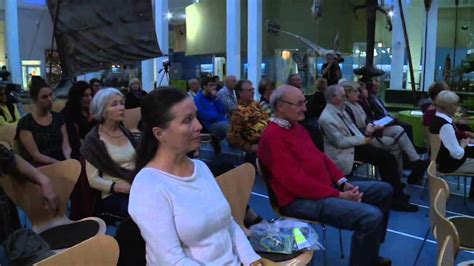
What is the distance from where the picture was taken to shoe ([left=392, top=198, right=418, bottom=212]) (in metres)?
4.38

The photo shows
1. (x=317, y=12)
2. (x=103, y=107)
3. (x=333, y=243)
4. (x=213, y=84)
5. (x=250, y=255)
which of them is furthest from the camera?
(x=317, y=12)

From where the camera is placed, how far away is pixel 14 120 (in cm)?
558

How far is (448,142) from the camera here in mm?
4129

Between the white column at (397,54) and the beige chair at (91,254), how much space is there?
36.2ft

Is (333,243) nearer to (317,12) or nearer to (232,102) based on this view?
(232,102)

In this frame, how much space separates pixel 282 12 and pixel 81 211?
12.5 m

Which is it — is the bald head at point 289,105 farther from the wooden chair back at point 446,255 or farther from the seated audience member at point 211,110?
the seated audience member at point 211,110

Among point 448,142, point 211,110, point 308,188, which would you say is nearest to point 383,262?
point 308,188

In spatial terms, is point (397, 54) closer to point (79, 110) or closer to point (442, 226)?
point (79, 110)

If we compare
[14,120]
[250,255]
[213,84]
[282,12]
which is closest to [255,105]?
[213,84]

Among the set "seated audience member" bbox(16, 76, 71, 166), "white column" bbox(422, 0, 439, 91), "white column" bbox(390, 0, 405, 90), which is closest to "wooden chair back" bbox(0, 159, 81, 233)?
"seated audience member" bbox(16, 76, 71, 166)

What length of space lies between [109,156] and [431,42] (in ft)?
32.1

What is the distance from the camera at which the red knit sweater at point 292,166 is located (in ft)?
9.16

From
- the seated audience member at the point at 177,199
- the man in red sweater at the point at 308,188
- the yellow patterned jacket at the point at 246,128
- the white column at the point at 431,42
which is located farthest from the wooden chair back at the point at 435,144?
the white column at the point at 431,42
